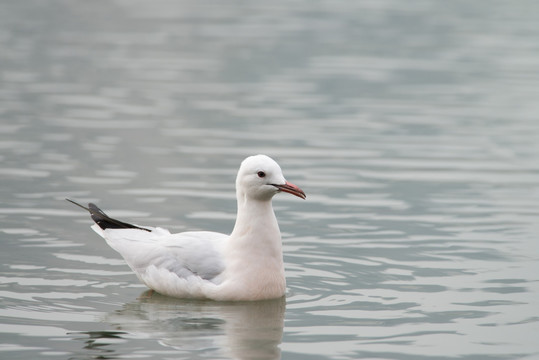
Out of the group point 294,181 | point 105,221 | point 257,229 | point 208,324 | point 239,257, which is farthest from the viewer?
point 294,181

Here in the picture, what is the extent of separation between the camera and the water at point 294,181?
32.2ft

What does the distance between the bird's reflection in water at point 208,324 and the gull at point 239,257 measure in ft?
0.45

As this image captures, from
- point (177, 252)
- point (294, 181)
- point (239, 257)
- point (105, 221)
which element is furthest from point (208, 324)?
point (294, 181)

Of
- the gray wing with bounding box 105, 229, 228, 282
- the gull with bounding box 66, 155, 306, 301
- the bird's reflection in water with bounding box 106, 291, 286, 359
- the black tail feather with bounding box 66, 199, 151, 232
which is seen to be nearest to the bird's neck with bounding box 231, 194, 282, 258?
the gull with bounding box 66, 155, 306, 301

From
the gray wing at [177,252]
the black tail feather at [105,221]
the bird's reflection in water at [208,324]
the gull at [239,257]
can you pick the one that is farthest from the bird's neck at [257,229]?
the black tail feather at [105,221]

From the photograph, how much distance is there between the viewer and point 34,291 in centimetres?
1077

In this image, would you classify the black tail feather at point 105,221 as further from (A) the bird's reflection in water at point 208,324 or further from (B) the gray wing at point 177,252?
(A) the bird's reflection in water at point 208,324

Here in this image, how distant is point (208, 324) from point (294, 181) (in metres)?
6.64

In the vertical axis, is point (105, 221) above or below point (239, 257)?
above

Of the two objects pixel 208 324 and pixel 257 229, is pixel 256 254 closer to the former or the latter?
pixel 257 229

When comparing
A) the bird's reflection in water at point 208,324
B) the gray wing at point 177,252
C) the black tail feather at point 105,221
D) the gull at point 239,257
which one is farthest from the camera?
the black tail feather at point 105,221

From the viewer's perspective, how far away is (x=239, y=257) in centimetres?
1066

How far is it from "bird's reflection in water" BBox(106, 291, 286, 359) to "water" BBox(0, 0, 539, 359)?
0.03m

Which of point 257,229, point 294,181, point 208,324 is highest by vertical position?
point 294,181
